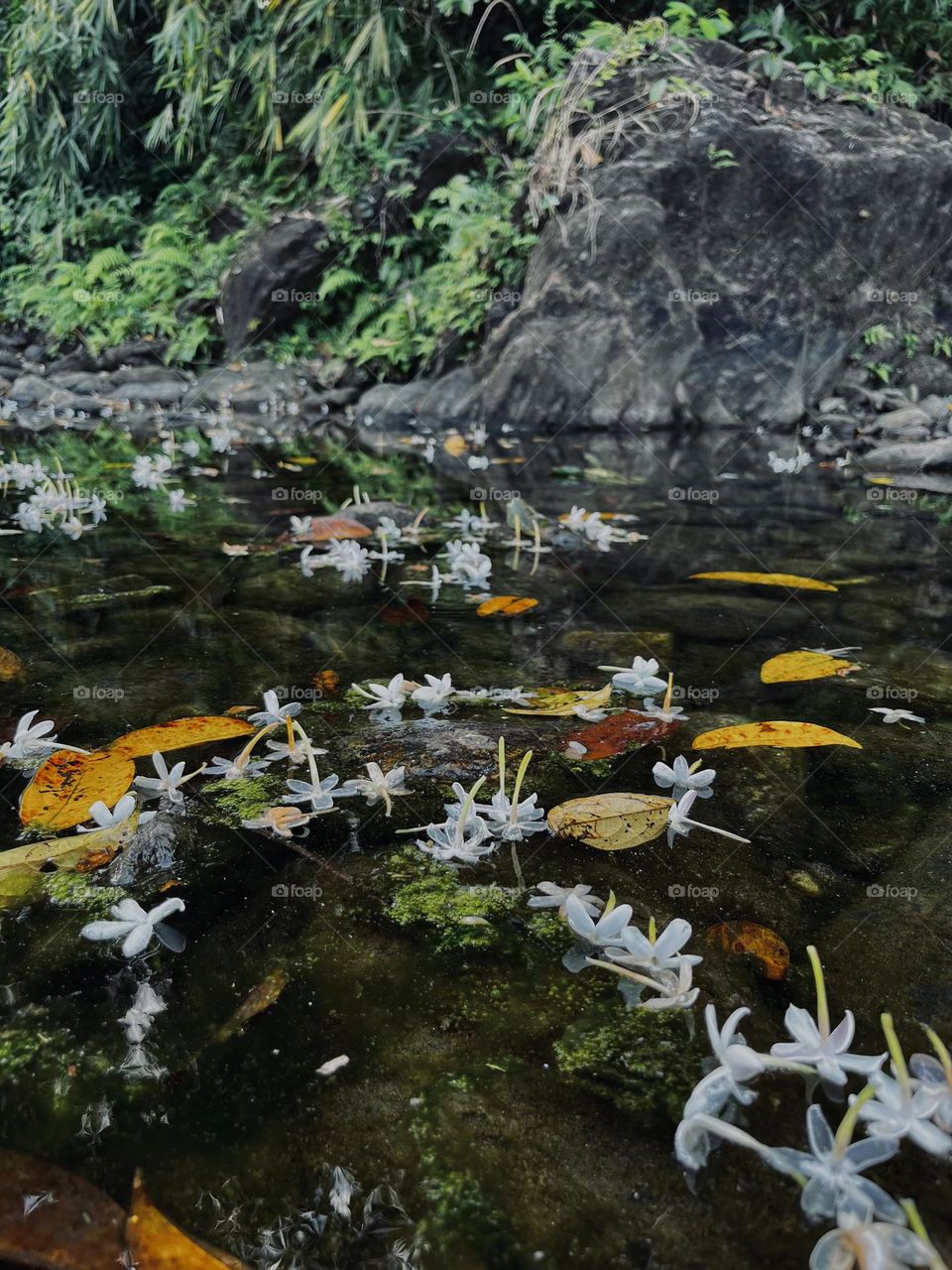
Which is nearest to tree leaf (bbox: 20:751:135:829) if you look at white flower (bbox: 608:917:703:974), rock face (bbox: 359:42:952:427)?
white flower (bbox: 608:917:703:974)

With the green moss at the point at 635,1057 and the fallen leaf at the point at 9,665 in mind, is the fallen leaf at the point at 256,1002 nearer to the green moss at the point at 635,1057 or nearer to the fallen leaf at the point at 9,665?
the green moss at the point at 635,1057

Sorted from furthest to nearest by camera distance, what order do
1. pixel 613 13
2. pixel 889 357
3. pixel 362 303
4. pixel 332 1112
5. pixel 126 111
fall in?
pixel 126 111, pixel 362 303, pixel 613 13, pixel 889 357, pixel 332 1112

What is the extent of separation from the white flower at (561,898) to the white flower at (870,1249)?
48cm

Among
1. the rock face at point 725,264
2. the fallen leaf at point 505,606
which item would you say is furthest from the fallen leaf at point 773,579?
the rock face at point 725,264

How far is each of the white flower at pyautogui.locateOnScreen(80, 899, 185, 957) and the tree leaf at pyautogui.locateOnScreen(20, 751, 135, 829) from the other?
33 cm

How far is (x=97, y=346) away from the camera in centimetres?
1091

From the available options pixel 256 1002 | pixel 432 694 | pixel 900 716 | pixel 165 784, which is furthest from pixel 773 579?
pixel 256 1002

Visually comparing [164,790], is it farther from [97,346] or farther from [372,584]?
[97,346]

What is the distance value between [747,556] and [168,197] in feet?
38.9

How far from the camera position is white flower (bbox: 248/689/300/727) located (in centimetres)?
161

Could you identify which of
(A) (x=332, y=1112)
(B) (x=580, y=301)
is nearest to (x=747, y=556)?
(A) (x=332, y=1112)

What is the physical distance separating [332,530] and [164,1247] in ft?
9.62

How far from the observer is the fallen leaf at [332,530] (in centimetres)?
344

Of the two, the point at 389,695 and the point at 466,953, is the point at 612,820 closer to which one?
the point at 466,953
